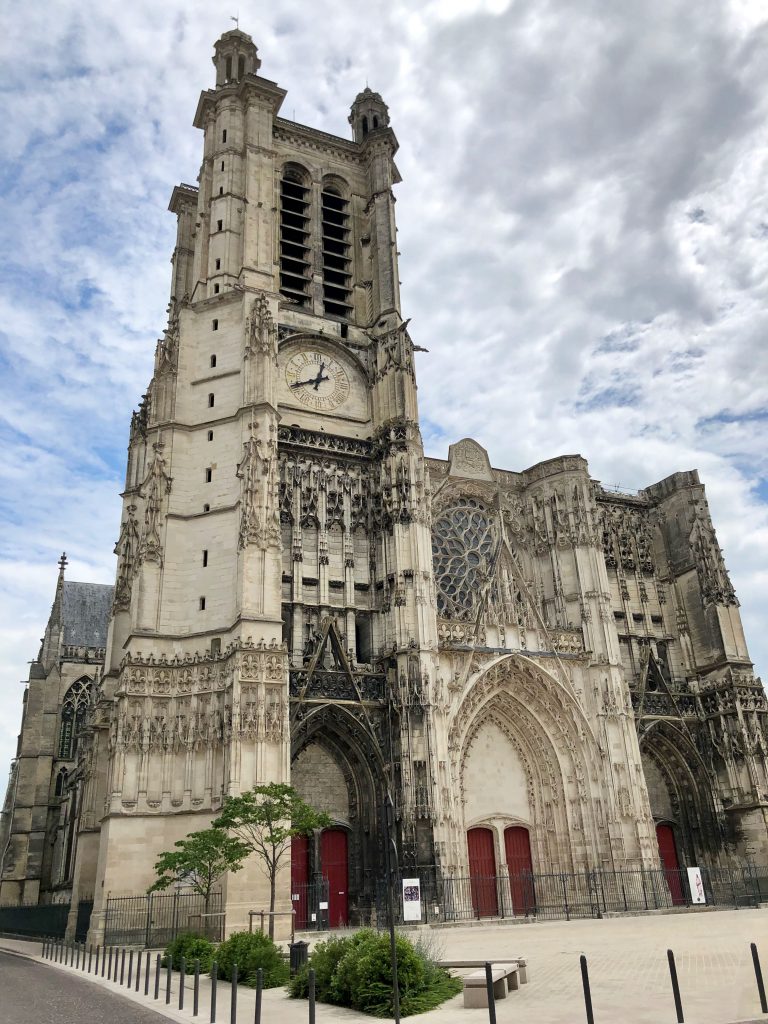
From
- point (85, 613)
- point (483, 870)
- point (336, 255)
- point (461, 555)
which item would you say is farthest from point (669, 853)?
point (85, 613)

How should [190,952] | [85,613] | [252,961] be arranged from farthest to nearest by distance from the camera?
1. [85,613]
2. [190,952]
3. [252,961]

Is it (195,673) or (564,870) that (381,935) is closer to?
(195,673)

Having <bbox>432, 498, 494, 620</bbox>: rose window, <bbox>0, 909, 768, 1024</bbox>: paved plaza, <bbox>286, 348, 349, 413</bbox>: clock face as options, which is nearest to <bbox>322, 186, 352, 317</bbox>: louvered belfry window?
<bbox>286, 348, 349, 413</bbox>: clock face

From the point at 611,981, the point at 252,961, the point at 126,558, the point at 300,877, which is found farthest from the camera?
the point at 126,558

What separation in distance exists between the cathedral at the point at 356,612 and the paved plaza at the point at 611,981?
23.1 feet

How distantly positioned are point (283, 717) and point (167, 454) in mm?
10033

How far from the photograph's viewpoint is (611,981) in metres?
11.0

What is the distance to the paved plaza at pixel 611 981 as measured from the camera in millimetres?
8953

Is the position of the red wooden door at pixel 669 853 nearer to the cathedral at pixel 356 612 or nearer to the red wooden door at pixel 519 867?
the cathedral at pixel 356 612

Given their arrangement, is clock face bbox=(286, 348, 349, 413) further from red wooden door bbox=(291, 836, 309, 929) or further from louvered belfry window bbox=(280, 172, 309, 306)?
red wooden door bbox=(291, 836, 309, 929)

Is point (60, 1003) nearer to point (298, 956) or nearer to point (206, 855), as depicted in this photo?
point (298, 956)

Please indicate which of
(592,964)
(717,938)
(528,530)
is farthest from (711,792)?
(592,964)

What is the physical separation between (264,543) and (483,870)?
1312cm

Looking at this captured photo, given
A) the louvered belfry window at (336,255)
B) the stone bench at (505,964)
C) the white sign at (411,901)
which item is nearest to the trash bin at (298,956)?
the stone bench at (505,964)
